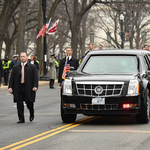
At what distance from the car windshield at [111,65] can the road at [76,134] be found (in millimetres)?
1181

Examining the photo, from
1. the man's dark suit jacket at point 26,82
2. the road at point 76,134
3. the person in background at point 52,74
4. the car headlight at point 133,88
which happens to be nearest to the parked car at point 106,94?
the car headlight at point 133,88

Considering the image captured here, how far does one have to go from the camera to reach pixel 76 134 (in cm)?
941

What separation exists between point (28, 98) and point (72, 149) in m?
3.96

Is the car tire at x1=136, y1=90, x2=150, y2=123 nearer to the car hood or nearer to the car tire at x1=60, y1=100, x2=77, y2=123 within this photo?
the car hood

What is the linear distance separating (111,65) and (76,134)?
111 inches

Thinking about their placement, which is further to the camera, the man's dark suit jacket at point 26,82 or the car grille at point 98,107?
the man's dark suit jacket at point 26,82

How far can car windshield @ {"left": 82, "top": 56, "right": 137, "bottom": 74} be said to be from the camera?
11516 mm

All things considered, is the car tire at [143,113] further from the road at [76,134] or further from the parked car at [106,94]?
the road at [76,134]

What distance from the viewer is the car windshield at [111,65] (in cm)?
1152

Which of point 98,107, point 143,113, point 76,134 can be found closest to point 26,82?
point 98,107

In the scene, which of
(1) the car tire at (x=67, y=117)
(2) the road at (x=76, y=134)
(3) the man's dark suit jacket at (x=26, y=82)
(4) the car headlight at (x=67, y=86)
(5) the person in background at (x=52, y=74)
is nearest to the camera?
(2) the road at (x=76, y=134)

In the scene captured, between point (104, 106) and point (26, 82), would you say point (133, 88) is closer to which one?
point (104, 106)

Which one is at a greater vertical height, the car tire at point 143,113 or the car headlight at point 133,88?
the car headlight at point 133,88

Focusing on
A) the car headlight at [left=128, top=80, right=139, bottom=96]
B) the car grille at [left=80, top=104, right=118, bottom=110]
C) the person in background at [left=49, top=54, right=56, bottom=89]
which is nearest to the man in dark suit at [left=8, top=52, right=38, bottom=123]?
the car grille at [left=80, top=104, right=118, bottom=110]
